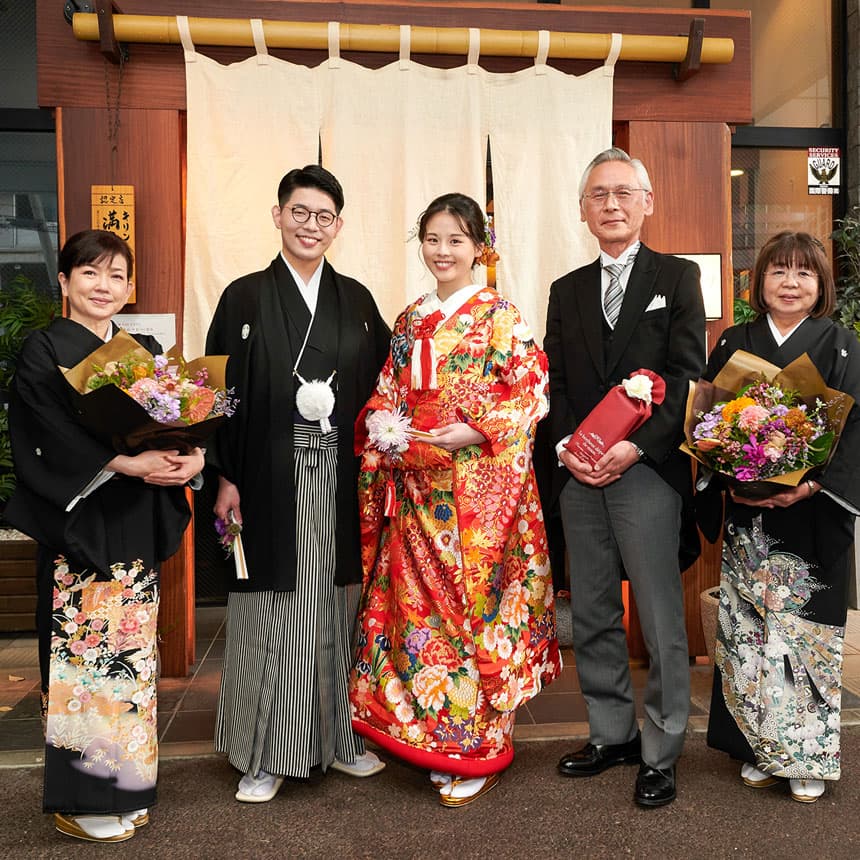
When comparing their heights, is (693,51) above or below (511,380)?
above

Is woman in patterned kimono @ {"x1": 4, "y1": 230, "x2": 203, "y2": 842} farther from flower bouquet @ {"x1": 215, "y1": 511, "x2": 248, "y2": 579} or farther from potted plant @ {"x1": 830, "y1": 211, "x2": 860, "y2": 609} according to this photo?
potted plant @ {"x1": 830, "y1": 211, "x2": 860, "y2": 609}

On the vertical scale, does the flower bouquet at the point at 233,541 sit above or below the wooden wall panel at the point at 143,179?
below

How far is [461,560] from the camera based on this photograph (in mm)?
2701

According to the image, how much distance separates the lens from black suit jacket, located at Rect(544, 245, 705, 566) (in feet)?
8.83

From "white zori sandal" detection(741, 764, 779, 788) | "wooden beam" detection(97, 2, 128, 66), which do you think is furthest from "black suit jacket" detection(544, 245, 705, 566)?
"wooden beam" detection(97, 2, 128, 66)

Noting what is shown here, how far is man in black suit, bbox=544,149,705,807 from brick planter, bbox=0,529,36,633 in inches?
125

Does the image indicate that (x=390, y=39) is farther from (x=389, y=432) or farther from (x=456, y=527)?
(x=456, y=527)

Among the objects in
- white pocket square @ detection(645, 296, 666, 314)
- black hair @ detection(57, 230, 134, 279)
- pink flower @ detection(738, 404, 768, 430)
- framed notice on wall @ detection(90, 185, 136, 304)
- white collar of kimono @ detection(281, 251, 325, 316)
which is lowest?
pink flower @ detection(738, 404, 768, 430)

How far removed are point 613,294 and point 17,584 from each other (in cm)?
365

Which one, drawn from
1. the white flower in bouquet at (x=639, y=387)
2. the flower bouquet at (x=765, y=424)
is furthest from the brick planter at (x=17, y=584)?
the flower bouquet at (x=765, y=424)

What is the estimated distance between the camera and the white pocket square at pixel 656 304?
2.74m

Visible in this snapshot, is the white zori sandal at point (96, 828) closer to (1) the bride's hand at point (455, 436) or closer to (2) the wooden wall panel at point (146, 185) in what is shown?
(2) the wooden wall panel at point (146, 185)

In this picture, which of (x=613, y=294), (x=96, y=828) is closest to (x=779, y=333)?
(x=613, y=294)

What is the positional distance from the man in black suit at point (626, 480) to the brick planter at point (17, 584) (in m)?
3.18
